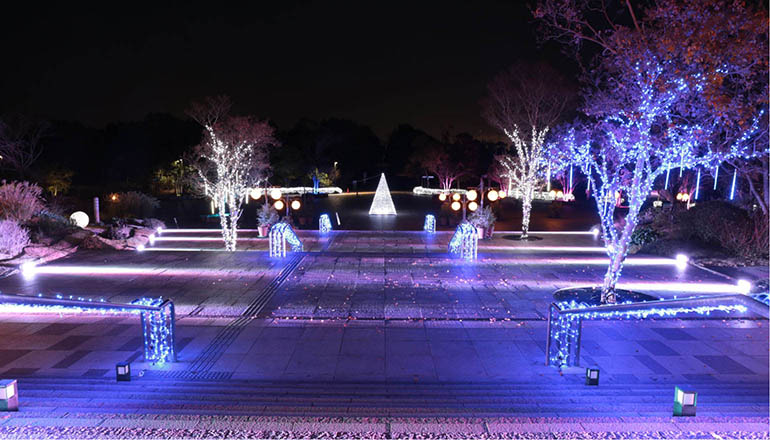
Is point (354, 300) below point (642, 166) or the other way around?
below

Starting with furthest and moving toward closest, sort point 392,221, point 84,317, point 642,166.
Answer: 1. point 392,221
2. point 642,166
3. point 84,317

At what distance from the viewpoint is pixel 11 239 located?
12234mm

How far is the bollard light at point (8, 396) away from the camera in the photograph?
416 cm

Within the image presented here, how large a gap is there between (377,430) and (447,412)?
2.39 ft

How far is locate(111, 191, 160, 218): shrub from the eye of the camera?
23.7 metres

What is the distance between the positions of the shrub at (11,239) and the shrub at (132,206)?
11082 mm

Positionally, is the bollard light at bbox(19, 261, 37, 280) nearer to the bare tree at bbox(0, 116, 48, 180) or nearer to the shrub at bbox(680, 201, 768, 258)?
the shrub at bbox(680, 201, 768, 258)

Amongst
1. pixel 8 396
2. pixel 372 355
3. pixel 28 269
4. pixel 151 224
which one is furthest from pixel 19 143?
pixel 372 355

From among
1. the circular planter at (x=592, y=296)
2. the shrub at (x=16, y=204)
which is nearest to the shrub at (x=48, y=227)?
the shrub at (x=16, y=204)

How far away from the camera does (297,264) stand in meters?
12.4

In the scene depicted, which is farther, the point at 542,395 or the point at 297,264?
the point at 297,264

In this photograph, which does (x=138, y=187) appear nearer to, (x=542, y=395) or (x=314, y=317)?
(x=314, y=317)

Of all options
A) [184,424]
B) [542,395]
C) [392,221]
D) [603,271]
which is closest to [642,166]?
[603,271]

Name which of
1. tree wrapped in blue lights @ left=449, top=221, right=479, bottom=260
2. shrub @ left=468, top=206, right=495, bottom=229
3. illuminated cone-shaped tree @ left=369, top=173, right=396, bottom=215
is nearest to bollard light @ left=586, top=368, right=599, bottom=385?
tree wrapped in blue lights @ left=449, top=221, right=479, bottom=260
